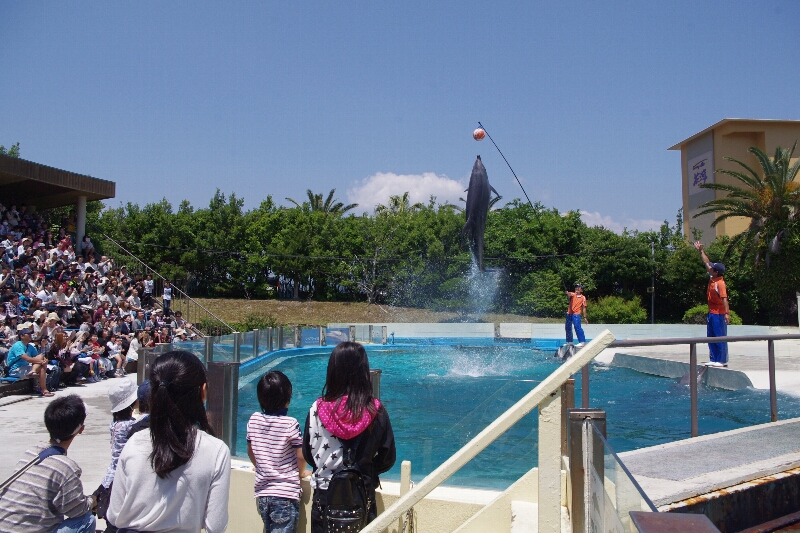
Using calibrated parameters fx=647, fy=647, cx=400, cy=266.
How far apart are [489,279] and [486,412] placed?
35.5m

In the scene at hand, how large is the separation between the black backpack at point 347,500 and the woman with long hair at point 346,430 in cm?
2

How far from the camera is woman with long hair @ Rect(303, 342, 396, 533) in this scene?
3.36m

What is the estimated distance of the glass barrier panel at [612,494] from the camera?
196 centimetres

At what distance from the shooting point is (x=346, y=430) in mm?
3352

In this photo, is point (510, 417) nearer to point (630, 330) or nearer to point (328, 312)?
point (630, 330)

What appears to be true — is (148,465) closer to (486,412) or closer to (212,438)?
(212,438)

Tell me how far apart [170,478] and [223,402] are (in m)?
3.16

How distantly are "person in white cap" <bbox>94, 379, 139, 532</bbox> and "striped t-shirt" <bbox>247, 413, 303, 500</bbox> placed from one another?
2.84ft

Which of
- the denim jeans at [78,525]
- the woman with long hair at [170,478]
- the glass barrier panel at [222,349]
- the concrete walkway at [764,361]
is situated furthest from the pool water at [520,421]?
the glass barrier panel at [222,349]

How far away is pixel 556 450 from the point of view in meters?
2.79

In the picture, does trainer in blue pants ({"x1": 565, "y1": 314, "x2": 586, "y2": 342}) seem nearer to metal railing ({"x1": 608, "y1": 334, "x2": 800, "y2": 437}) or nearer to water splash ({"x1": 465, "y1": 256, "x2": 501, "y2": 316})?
metal railing ({"x1": 608, "y1": 334, "x2": 800, "y2": 437})

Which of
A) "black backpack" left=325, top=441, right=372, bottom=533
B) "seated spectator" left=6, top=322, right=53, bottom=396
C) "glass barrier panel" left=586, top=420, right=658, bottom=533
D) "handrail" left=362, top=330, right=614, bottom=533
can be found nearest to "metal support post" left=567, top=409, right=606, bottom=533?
"glass barrier panel" left=586, top=420, right=658, bottom=533

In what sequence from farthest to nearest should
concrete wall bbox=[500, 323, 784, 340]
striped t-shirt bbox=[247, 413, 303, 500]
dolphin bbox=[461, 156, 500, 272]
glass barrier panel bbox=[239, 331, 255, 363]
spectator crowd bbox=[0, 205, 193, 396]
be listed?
concrete wall bbox=[500, 323, 784, 340] < dolphin bbox=[461, 156, 500, 272] < glass barrier panel bbox=[239, 331, 255, 363] < spectator crowd bbox=[0, 205, 193, 396] < striped t-shirt bbox=[247, 413, 303, 500]

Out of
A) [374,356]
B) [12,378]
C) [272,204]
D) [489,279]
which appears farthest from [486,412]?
[272,204]
